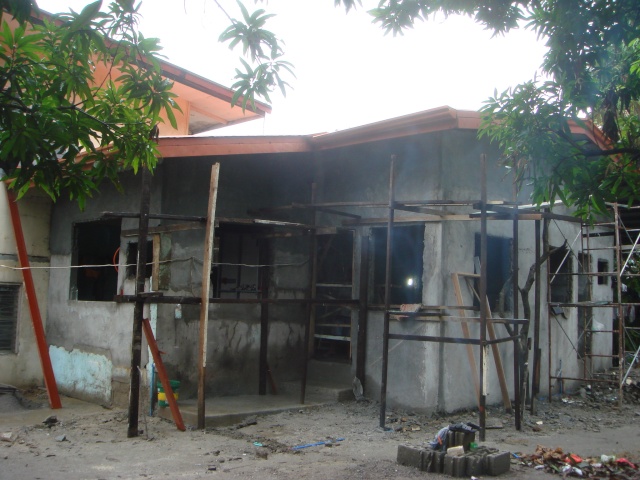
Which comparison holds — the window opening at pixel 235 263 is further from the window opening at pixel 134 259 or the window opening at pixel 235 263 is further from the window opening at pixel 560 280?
the window opening at pixel 560 280

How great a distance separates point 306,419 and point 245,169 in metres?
4.03

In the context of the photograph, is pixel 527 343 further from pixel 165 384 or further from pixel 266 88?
pixel 266 88

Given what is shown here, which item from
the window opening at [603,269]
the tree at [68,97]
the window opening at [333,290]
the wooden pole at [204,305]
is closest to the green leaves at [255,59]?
the tree at [68,97]

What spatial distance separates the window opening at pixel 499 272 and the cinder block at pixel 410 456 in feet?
14.0

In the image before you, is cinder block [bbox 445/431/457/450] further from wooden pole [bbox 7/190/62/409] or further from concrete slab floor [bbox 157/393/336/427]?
wooden pole [bbox 7/190/62/409]

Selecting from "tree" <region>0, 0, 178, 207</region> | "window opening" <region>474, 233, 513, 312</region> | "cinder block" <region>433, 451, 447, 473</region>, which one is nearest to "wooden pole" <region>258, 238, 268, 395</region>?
"window opening" <region>474, 233, 513, 312</region>

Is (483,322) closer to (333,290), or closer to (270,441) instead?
(270,441)

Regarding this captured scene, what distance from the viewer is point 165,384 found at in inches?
309

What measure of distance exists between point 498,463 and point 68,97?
5128 millimetres

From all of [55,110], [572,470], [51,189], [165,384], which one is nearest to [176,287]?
[165,384]

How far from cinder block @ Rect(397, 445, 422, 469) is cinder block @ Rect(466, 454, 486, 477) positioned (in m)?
0.49

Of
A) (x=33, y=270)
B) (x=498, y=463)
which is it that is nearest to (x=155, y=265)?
(x=33, y=270)

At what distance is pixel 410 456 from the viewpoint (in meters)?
6.55

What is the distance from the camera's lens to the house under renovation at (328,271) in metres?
8.95
